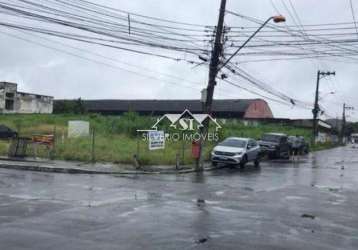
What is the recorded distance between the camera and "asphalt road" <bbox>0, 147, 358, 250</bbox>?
9430mm

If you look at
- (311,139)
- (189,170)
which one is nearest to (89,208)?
(189,170)

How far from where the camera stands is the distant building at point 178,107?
3452 inches

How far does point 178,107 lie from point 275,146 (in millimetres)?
48893

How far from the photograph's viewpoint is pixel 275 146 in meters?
41.7

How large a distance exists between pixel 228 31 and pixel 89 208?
17016mm

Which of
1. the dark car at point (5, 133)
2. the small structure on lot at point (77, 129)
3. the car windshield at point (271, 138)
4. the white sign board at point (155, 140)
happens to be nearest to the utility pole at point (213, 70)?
the white sign board at point (155, 140)

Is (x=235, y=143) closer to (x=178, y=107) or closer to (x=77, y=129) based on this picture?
(x=77, y=129)

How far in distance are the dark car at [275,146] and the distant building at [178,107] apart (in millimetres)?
42063

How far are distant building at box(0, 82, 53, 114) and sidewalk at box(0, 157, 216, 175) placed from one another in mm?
59476

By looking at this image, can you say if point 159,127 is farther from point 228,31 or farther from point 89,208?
point 89,208

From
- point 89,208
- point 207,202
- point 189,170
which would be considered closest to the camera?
point 89,208

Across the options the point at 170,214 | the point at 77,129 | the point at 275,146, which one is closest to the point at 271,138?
the point at 275,146

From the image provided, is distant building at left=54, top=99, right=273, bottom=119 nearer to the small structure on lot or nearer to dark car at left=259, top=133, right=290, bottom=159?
dark car at left=259, top=133, right=290, bottom=159

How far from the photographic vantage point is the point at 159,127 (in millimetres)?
46344
